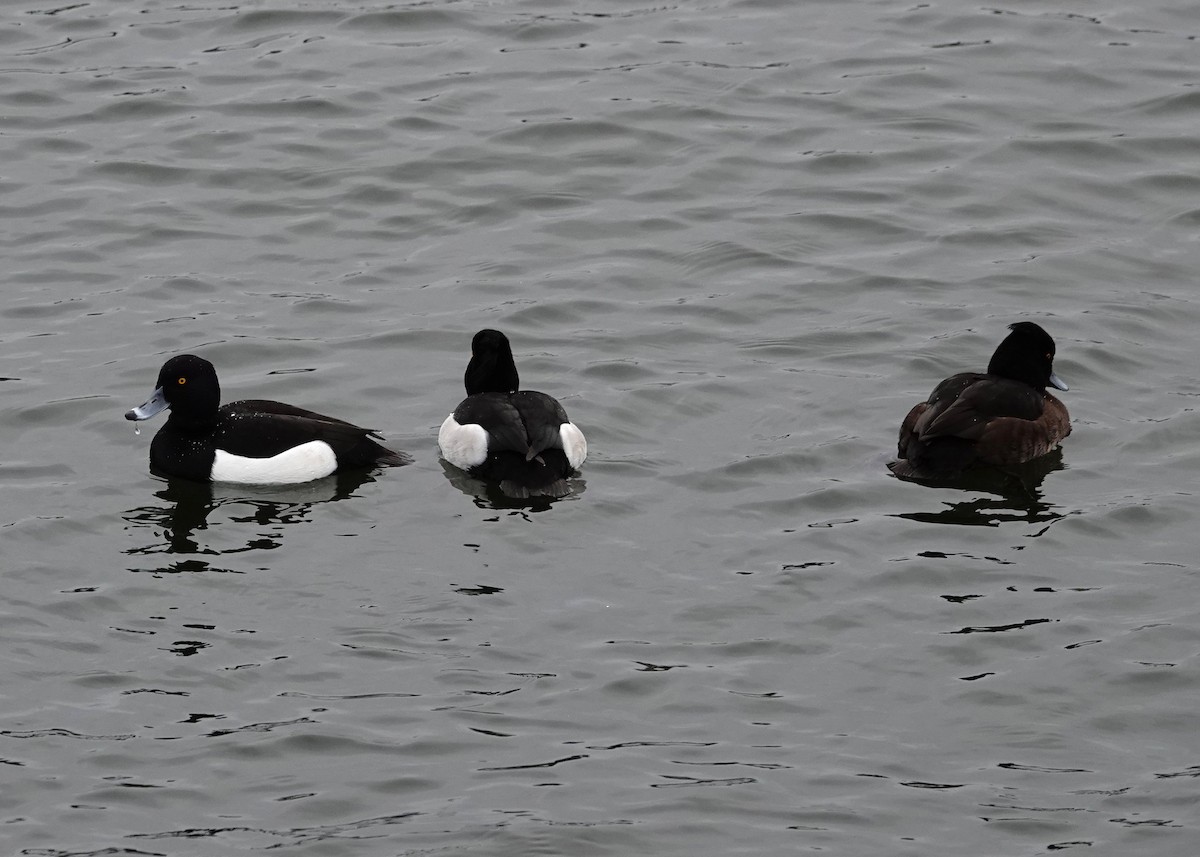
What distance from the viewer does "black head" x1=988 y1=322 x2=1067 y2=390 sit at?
1191 centimetres

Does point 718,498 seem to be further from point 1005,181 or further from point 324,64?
point 324,64

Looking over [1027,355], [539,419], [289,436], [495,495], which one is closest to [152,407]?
[289,436]

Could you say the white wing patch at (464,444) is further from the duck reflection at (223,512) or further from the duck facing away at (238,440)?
the duck reflection at (223,512)

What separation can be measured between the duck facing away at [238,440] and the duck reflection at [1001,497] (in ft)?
10.9

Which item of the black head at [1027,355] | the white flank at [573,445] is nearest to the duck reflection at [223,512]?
the white flank at [573,445]

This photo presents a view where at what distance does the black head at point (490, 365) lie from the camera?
39.0ft

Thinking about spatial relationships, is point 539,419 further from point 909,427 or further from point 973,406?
point 973,406

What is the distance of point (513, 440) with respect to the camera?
37.0ft

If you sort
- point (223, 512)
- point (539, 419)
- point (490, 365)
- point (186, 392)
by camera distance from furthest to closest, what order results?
point (490, 365), point (186, 392), point (539, 419), point (223, 512)

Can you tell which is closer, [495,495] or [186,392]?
[495,495]

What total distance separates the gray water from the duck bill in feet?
1.05

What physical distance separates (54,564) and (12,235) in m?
5.43

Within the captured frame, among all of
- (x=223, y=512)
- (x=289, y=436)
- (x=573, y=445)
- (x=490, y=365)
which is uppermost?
(x=490, y=365)

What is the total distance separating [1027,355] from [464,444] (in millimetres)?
3635
